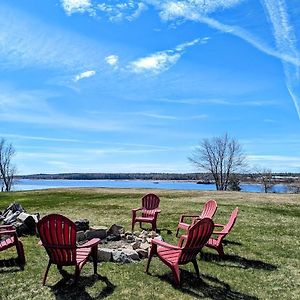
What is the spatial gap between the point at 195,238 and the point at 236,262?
225cm

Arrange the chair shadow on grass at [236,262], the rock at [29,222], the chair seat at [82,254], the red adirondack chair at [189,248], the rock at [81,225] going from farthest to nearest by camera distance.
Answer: the rock at [29,222] → the rock at [81,225] → the chair shadow on grass at [236,262] → the chair seat at [82,254] → the red adirondack chair at [189,248]

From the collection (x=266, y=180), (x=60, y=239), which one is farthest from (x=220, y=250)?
(x=266, y=180)

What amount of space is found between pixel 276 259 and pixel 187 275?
264 centimetres

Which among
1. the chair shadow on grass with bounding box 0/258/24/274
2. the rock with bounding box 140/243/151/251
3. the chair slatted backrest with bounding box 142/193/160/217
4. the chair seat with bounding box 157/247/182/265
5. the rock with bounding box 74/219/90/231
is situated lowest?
the chair shadow on grass with bounding box 0/258/24/274

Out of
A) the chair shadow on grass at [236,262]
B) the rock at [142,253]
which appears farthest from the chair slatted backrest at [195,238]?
the rock at [142,253]

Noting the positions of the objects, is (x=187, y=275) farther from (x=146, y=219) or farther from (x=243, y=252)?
(x=146, y=219)

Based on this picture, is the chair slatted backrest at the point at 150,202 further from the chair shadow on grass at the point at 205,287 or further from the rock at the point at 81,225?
the chair shadow on grass at the point at 205,287

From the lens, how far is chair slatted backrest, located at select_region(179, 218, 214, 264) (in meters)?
6.91

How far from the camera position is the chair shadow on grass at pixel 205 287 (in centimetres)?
650

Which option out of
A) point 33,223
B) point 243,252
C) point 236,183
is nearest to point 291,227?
point 243,252

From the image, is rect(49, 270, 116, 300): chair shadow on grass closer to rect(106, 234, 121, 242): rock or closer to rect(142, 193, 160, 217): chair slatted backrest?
rect(106, 234, 121, 242): rock

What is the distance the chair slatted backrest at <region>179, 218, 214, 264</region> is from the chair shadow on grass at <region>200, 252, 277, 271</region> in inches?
64.4

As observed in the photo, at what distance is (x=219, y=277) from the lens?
753 cm

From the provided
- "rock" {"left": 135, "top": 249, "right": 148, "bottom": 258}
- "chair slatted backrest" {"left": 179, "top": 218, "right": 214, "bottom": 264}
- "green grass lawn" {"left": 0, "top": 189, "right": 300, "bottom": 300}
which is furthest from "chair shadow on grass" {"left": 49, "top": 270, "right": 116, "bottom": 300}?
"rock" {"left": 135, "top": 249, "right": 148, "bottom": 258}
